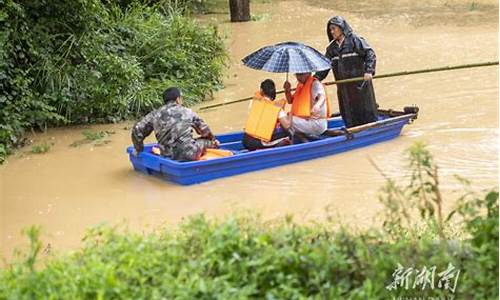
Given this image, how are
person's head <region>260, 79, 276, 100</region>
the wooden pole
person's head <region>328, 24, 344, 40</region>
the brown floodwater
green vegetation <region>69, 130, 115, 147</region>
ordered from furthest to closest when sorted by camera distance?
the wooden pole < green vegetation <region>69, 130, 115, 147</region> < person's head <region>328, 24, 344, 40</region> < person's head <region>260, 79, 276, 100</region> < the brown floodwater

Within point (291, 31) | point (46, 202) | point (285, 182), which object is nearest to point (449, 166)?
point (285, 182)

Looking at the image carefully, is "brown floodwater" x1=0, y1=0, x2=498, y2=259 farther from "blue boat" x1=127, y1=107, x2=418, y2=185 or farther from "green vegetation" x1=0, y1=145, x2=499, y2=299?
"green vegetation" x1=0, y1=145, x2=499, y2=299

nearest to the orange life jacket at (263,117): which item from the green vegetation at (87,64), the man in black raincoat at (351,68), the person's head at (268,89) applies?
the person's head at (268,89)

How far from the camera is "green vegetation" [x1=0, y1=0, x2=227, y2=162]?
1124cm

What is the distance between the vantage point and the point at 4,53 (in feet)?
36.0

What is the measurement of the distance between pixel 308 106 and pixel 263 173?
0.91 meters

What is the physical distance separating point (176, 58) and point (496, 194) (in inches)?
353

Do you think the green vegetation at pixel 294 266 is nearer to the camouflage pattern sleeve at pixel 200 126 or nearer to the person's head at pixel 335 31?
the camouflage pattern sleeve at pixel 200 126

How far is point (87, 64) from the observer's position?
1212cm

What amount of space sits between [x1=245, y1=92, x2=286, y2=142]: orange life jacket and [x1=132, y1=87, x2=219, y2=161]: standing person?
2.21 feet

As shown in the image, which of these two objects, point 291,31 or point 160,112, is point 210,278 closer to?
point 160,112

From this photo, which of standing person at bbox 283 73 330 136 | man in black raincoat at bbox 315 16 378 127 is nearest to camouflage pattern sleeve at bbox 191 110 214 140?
standing person at bbox 283 73 330 136

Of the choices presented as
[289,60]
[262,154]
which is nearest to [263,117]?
[262,154]

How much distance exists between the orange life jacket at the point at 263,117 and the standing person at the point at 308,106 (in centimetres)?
18
